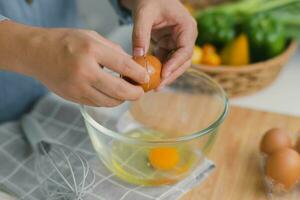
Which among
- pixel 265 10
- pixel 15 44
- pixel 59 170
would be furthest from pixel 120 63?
pixel 265 10

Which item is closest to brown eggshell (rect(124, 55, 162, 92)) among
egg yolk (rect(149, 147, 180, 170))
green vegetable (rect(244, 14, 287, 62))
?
egg yolk (rect(149, 147, 180, 170))

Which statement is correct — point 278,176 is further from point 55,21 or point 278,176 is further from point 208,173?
point 55,21

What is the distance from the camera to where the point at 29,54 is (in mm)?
657

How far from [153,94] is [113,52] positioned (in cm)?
37

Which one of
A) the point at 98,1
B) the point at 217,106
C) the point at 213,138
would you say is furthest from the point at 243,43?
the point at 98,1

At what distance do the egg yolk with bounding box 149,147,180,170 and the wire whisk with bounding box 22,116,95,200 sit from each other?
10 cm

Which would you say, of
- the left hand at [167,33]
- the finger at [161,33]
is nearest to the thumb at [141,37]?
the left hand at [167,33]

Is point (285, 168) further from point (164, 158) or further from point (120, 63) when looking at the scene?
point (120, 63)

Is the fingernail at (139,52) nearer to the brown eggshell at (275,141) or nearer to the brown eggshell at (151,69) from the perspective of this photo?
the brown eggshell at (151,69)

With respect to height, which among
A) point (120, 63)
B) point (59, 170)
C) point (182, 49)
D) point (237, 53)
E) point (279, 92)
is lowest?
point (279, 92)

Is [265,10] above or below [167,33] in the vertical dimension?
below

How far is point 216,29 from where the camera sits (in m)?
1.17

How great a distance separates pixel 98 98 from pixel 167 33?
0.90 ft

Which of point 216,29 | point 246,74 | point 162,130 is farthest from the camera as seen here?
point 216,29
